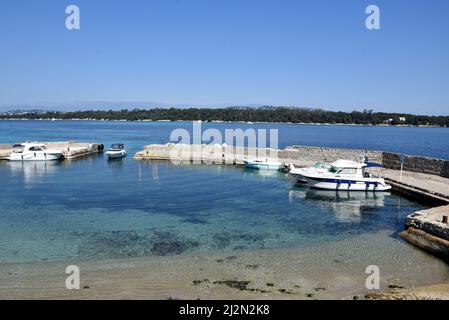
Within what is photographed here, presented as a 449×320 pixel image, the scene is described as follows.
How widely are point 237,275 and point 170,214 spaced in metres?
9.30

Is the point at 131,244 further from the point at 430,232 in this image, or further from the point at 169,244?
the point at 430,232

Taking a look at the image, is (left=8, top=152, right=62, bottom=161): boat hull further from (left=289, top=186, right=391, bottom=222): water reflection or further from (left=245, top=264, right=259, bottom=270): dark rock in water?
(left=245, top=264, right=259, bottom=270): dark rock in water

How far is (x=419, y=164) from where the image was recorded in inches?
1198

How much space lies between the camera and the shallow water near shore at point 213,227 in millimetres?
14078

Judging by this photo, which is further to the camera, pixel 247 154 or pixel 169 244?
pixel 247 154

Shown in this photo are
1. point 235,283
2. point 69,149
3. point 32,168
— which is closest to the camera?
point 235,283

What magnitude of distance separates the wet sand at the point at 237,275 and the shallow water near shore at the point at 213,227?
0.27ft

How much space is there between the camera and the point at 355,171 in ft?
95.6

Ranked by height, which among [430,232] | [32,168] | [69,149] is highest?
[69,149]

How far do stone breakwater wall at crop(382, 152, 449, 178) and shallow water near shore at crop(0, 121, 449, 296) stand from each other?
4.36 meters

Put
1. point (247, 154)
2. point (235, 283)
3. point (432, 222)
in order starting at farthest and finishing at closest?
point (247, 154) < point (432, 222) < point (235, 283)

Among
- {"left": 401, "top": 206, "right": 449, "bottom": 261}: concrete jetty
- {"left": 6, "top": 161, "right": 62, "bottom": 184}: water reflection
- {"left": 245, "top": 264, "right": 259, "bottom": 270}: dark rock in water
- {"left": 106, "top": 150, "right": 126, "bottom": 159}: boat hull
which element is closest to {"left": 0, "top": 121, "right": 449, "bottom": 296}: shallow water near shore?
{"left": 245, "top": 264, "right": 259, "bottom": 270}: dark rock in water

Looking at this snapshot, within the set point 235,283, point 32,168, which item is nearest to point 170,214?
point 235,283
